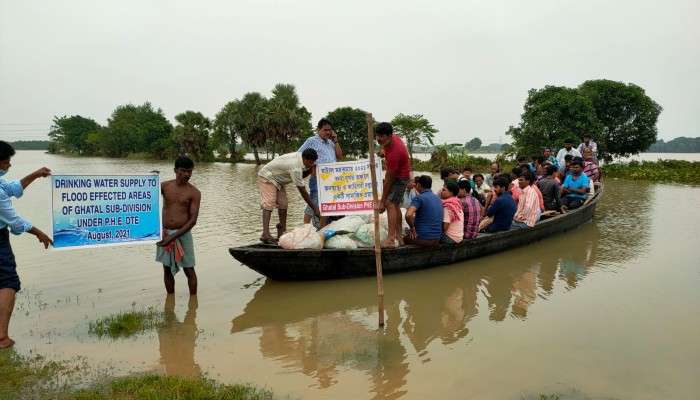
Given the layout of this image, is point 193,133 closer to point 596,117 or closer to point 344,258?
point 596,117

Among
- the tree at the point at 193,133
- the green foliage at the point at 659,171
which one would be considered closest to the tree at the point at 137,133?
the tree at the point at 193,133

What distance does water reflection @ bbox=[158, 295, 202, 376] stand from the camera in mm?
3895

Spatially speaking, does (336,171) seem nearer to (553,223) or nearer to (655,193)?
(553,223)

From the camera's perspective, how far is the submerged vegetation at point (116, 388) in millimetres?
3238

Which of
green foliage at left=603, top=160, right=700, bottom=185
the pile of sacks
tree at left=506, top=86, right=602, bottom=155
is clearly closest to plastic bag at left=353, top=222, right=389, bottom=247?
the pile of sacks

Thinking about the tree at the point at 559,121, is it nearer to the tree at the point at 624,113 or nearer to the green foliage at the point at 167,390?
the tree at the point at 624,113

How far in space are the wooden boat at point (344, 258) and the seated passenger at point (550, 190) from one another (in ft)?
8.63

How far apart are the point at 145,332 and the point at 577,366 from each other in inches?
157

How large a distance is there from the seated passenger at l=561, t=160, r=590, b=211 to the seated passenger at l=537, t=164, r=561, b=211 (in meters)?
0.57

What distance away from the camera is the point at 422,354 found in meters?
4.26

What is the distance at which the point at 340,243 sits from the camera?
20.7 ft

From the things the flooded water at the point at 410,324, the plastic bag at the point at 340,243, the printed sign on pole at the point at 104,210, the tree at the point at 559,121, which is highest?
the tree at the point at 559,121

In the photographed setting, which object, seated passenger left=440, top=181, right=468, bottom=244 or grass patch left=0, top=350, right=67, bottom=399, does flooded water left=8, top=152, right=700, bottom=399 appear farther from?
seated passenger left=440, top=181, right=468, bottom=244

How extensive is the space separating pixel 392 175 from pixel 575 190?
6.26 metres
